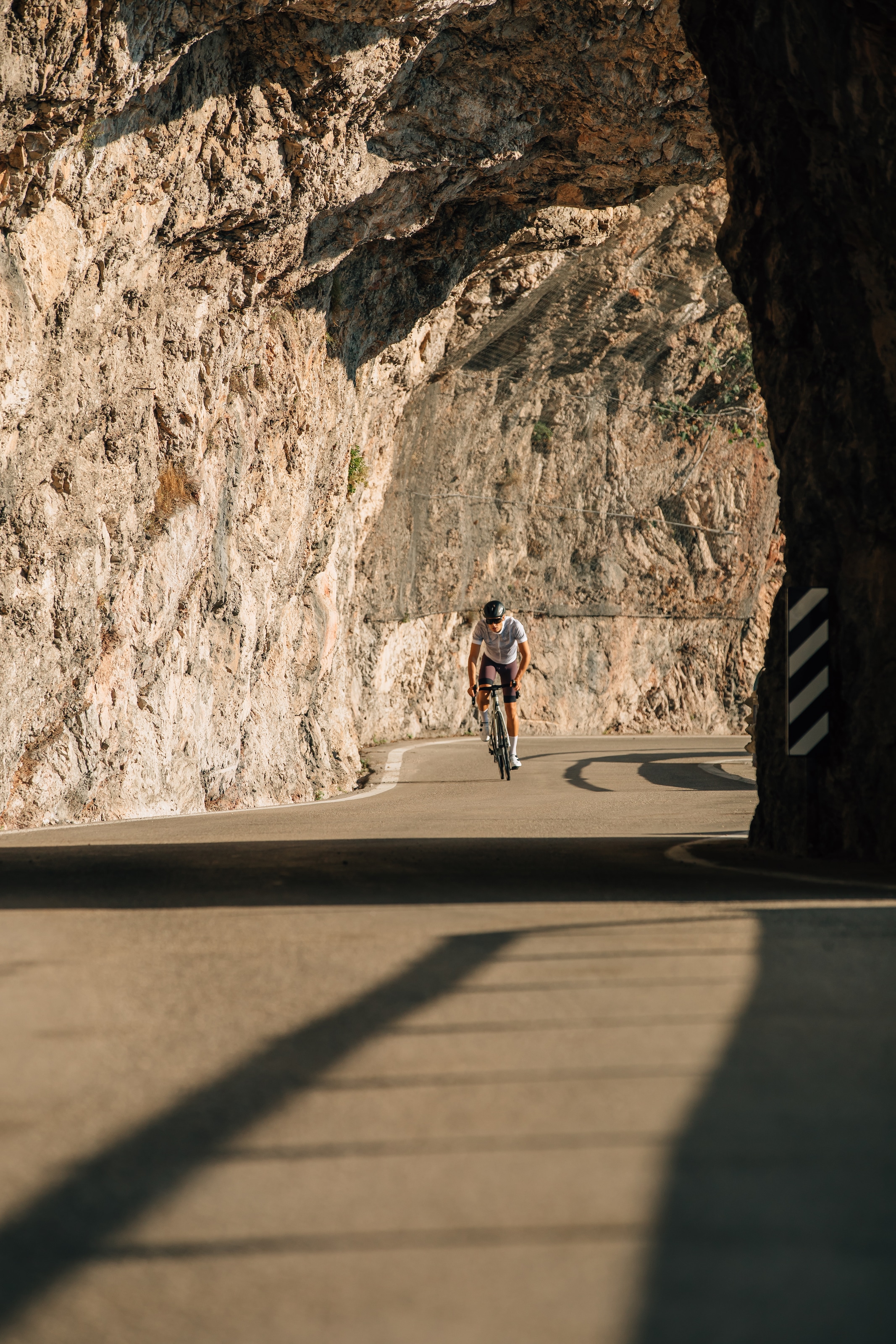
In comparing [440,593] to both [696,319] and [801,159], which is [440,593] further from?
[801,159]

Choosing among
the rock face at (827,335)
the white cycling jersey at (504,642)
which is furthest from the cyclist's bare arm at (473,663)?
the rock face at (827,335)

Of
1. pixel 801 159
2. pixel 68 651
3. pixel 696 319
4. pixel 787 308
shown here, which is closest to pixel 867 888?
pixel 787 308

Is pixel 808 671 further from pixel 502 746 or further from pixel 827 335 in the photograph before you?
pixel 502 746

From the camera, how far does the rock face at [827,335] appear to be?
7.80 meters

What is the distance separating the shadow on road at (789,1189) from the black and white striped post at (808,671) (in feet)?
14.6

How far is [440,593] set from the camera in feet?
106

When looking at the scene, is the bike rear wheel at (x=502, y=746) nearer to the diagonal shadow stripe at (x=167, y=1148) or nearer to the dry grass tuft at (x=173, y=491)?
the dry grass tuft at (x=173, y=491)

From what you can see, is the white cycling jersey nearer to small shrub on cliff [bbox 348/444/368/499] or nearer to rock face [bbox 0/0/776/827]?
rock face [bbox 0/0/776/827]

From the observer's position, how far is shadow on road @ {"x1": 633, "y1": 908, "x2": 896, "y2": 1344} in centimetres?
191

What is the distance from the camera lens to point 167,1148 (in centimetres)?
263

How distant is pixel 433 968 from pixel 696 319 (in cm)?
3172

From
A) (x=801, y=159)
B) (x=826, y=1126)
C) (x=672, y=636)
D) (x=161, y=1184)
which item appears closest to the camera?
(x=161, y=1184)

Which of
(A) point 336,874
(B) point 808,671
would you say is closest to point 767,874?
(B) point 808,671

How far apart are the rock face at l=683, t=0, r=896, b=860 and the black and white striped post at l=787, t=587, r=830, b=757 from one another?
13cm
